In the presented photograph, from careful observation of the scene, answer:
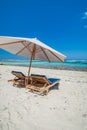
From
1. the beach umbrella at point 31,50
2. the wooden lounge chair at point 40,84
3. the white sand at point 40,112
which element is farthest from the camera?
the beach umbrella at point 31,50

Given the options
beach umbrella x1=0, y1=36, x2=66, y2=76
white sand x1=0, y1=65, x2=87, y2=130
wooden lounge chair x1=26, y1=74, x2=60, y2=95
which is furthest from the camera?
beach umbrella x1=0, y1=36, x2=66, y2=76

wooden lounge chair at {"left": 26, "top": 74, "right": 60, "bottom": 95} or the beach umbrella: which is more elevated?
the beach umbrella

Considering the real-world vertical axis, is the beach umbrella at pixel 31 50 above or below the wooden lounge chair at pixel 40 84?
above

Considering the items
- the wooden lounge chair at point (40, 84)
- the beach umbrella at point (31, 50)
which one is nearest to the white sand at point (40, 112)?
the wooden lounge chair at point (40, 84)

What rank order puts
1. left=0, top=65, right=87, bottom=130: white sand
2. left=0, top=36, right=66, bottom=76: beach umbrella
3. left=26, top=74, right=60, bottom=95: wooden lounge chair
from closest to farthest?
left=0, top=65, right=87, bottom=130: white sand, left=26, top=74, right=60, bottom=95: wooden lounge chair, left=0, top=36, right=66, bottom=76: beach umbrella

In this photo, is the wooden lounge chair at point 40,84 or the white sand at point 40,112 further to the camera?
the wooden lounge chair at point 40,84

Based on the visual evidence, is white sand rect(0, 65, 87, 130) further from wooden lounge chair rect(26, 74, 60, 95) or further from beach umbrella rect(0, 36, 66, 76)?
beach umbrella rect(0, 36, 66, 76)

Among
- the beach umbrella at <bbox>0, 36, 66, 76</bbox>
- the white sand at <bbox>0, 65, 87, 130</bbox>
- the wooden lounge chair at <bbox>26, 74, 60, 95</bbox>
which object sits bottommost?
the white sand at <bbox>0, 65, 87, 130</bbox>

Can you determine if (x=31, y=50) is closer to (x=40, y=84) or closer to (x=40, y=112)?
(x=40, y=84)

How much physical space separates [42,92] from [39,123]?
2373mm

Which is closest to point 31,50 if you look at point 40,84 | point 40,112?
point 40,84

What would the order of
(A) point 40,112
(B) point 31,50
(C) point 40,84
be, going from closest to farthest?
1. (A) point 40,112
2. (C) point 40,84
3. (B) point 31,50

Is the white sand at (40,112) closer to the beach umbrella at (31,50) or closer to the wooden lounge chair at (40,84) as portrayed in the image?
the wooden lounge chair at (40,84)

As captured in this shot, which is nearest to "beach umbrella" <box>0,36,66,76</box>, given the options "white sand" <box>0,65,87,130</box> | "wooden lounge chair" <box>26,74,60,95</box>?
"wooden lounge chair" <box>26,74,60,95</box>
